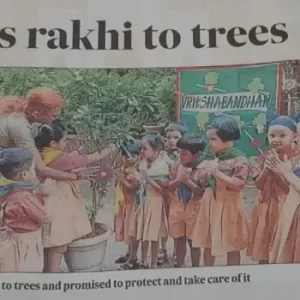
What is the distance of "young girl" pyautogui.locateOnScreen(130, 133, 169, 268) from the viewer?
A: 15.8 inches

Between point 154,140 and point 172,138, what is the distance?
0.01m

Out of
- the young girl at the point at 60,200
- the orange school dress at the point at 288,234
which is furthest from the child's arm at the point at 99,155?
the orange school dress at the point at 288,234

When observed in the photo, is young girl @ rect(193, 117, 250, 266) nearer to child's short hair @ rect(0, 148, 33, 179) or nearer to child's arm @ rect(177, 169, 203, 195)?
child's arm @ rect(177, 169, 203, 195)

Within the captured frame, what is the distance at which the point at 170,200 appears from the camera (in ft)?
1.33

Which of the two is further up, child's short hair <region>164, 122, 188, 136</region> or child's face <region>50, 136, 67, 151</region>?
child's short hair <region>164, 122, 188, 136</region>

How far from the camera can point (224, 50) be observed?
42 cm

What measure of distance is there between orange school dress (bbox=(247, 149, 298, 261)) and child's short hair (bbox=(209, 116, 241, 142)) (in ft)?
0.07

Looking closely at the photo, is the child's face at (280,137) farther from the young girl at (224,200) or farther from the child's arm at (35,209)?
the child's arm at (35,209)

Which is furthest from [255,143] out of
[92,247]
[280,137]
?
[92,247]

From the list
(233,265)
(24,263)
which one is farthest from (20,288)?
(233,265)

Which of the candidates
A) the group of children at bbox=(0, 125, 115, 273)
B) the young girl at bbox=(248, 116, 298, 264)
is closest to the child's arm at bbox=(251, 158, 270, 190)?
the young girl at bbox=(248, 116, 298, 264)

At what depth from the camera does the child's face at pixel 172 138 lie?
411 mm

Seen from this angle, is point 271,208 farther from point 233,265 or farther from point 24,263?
point 24,263

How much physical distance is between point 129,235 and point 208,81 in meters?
0.11
